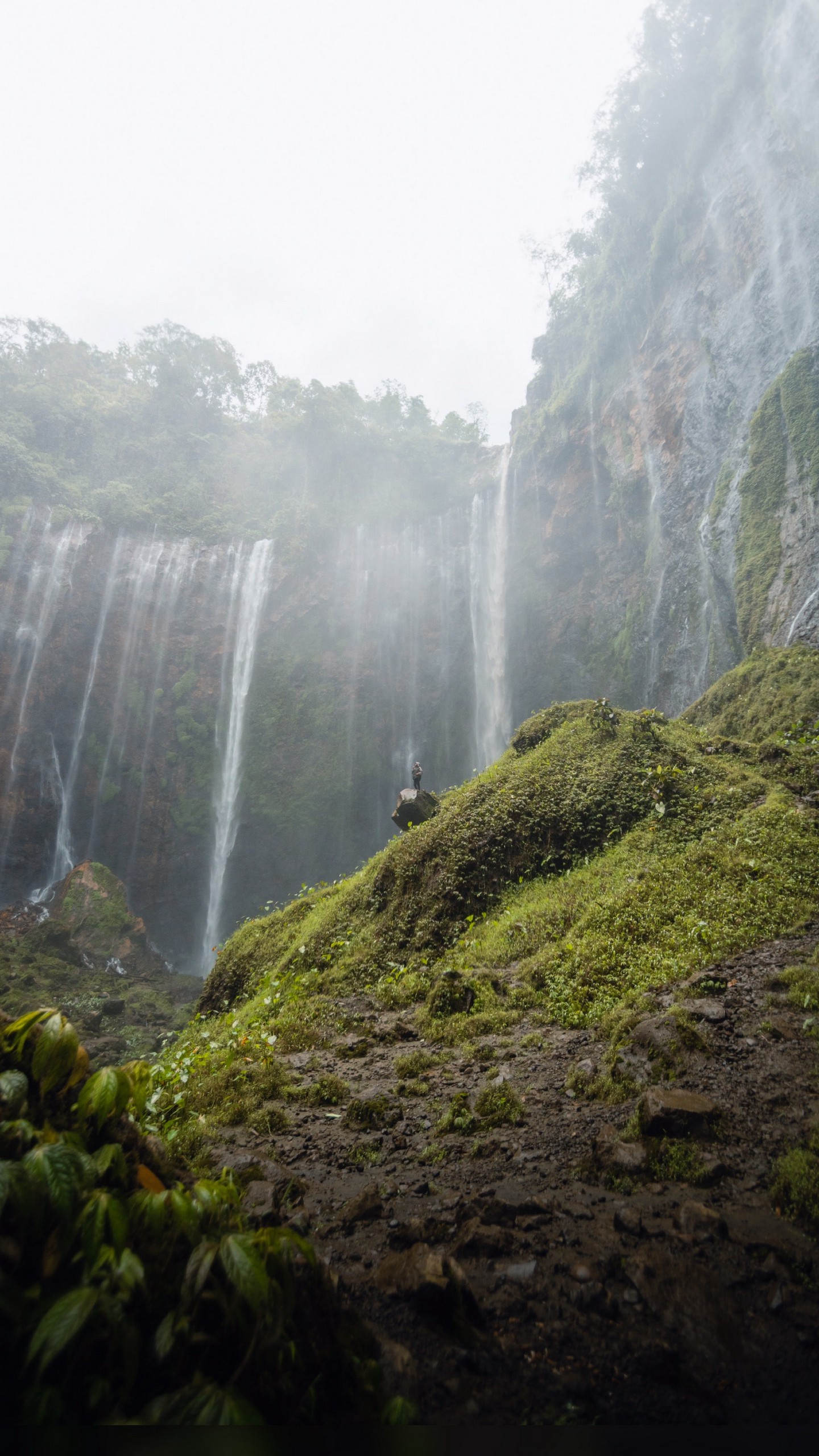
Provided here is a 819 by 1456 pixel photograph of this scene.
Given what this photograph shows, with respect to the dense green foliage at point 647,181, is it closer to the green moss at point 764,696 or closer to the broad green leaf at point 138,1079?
the green moss at point 764,696

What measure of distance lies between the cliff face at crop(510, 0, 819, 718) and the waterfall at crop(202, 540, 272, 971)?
1170 cm

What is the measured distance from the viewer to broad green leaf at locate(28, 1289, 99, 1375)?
0.91m

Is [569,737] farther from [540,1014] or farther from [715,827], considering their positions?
[540,1014]

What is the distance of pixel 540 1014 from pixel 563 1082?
1061mm

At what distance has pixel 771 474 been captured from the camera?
511 inches

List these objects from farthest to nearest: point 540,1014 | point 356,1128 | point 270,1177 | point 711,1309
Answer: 1. point 540,1014
2. point 356,1128
3. point 270,1177
4. point 711,1309

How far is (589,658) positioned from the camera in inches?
882

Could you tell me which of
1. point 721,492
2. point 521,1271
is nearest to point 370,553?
point 721,492

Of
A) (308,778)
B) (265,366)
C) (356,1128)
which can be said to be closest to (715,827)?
(356,1128)

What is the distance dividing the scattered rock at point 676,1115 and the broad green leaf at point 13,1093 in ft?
8.05

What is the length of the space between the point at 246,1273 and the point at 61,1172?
419 millimetres

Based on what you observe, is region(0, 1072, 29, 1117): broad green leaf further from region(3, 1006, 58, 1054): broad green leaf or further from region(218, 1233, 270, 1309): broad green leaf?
region(218, 1233, 270, 1309): broad green leaf

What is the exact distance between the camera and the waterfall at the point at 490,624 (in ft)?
79.9

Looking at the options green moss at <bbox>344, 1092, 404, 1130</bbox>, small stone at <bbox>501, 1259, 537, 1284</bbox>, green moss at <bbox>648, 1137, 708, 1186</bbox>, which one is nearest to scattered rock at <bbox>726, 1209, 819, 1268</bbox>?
green moss at <bbox>648, 1137, 708, 1186</bbox>
